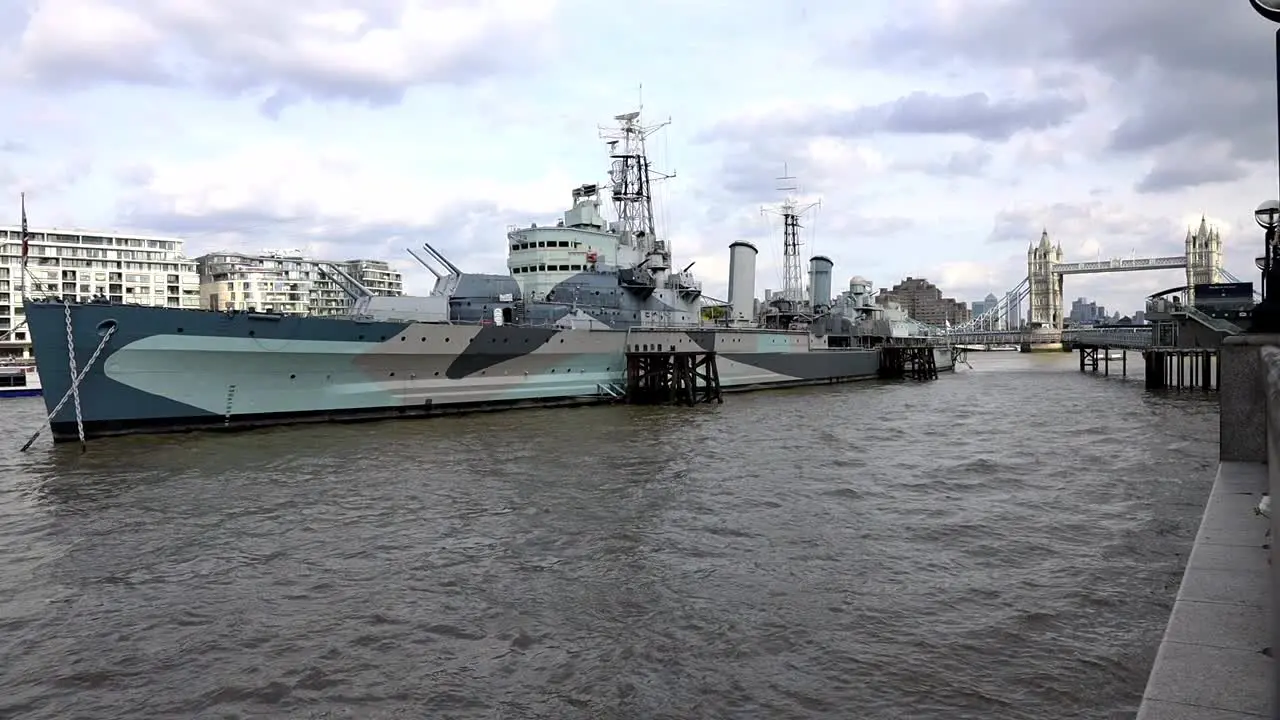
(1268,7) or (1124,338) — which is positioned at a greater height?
(1268,7)

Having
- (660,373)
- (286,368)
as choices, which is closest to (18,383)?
(286,368)

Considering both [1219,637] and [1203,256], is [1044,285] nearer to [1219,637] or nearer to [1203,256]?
[1203,256]

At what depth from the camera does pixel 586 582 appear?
24.4ft

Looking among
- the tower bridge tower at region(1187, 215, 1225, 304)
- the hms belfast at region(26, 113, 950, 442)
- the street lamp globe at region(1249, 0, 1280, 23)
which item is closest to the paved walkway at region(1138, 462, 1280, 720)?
the street lamp globe at region(1249, 0, 1280, 23)

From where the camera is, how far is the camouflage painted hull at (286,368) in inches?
633

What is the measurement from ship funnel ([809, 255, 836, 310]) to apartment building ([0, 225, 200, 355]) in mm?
57484

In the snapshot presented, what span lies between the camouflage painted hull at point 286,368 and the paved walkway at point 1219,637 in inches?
713

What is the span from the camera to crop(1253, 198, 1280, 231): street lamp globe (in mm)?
9062

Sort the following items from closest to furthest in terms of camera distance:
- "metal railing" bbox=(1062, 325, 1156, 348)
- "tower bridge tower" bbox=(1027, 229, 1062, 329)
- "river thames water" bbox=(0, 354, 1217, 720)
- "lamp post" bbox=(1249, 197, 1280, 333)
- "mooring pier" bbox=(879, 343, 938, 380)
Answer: "river thames water" bbox=(0, 354, 1217, 720) → "lamp post" bbox=(1249, 197, 1280, 333) → "metal railing" bbox=(1062, 325, 1156, 348) → "mooring pier" bbox=(879, 343, 938, 380) → "tower bridge tower" bbox=(1027, 229, 1062, 329)

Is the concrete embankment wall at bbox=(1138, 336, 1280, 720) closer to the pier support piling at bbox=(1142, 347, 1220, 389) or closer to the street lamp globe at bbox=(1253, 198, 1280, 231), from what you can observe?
the street lamp globe at bbox=(1253, 198, 1280, 231)

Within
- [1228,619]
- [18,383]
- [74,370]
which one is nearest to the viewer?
[1228,619]

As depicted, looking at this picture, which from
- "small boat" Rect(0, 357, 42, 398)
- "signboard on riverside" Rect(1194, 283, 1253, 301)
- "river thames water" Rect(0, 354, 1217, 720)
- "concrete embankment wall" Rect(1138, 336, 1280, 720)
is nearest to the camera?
"concrete embankment wall" Rect(1138, 336, 1280, 720)

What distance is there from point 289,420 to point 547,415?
7.10m

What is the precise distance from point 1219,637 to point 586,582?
517cm
